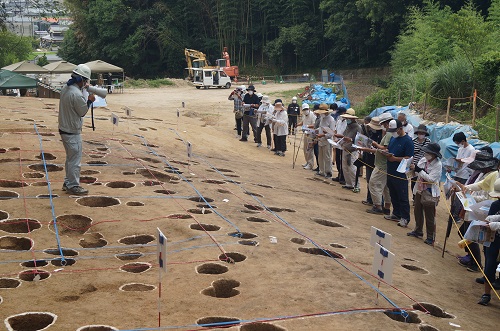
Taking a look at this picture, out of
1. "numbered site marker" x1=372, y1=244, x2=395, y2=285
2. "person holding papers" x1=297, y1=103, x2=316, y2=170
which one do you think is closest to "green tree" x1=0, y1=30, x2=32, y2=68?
"person holding papers" x1=297, y1=103, x2=316, y2=170

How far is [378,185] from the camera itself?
11.7m

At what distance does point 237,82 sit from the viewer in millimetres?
55938

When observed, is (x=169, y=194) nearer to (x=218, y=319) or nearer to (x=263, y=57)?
(x=218, y=319)

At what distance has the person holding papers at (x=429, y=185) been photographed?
9.89 m

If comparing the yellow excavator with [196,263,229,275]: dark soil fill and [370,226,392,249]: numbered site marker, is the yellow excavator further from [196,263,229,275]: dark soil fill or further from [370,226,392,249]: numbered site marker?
[370,226,392,249]: numbered site marker

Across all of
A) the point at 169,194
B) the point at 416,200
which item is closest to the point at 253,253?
the point at 169,194

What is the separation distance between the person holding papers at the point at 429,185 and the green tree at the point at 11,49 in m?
46.7

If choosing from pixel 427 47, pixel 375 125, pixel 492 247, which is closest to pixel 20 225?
pixel 492 247

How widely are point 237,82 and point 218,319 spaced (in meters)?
51.3

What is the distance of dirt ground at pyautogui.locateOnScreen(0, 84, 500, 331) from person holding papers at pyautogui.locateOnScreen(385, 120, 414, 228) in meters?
0.45

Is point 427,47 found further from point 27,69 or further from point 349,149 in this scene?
point 27,69

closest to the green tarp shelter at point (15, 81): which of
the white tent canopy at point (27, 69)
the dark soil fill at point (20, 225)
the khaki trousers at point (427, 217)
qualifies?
→ the white tent canopy at point (27, 69)

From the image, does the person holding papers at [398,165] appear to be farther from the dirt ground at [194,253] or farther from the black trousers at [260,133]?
the black trousers at [260,133]

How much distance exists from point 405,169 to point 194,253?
4727 millimetres
